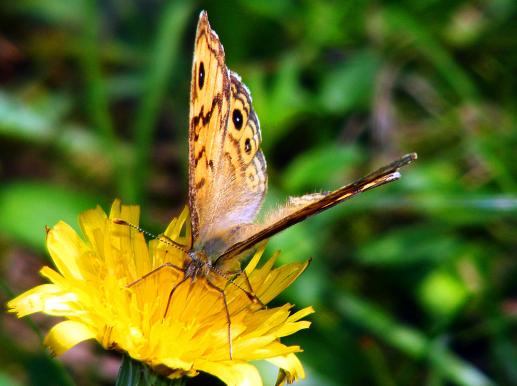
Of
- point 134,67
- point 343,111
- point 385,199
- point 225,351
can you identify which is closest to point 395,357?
point 385,199

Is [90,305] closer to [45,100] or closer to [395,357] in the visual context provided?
[395,357]

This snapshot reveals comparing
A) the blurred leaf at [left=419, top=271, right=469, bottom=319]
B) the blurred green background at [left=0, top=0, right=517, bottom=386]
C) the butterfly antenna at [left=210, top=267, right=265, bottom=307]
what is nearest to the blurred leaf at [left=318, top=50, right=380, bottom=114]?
the blurred green background at [left=0, top=0, right=517, bottom=386]

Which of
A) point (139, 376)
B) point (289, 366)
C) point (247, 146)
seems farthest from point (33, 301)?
point (247, 146)

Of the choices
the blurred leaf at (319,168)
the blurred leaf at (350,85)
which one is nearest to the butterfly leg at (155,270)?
the blurred leaf at (319,168)

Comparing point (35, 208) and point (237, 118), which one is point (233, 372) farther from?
point (35, 208)

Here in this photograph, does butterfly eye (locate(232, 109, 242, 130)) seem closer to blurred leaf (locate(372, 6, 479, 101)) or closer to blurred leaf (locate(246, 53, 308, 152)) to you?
blurred leaf (locate(246, 53, 308, 152))

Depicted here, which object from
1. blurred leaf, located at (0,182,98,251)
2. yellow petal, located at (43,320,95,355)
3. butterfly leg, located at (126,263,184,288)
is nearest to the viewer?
yellow petal, located at (43,320,95,355)
